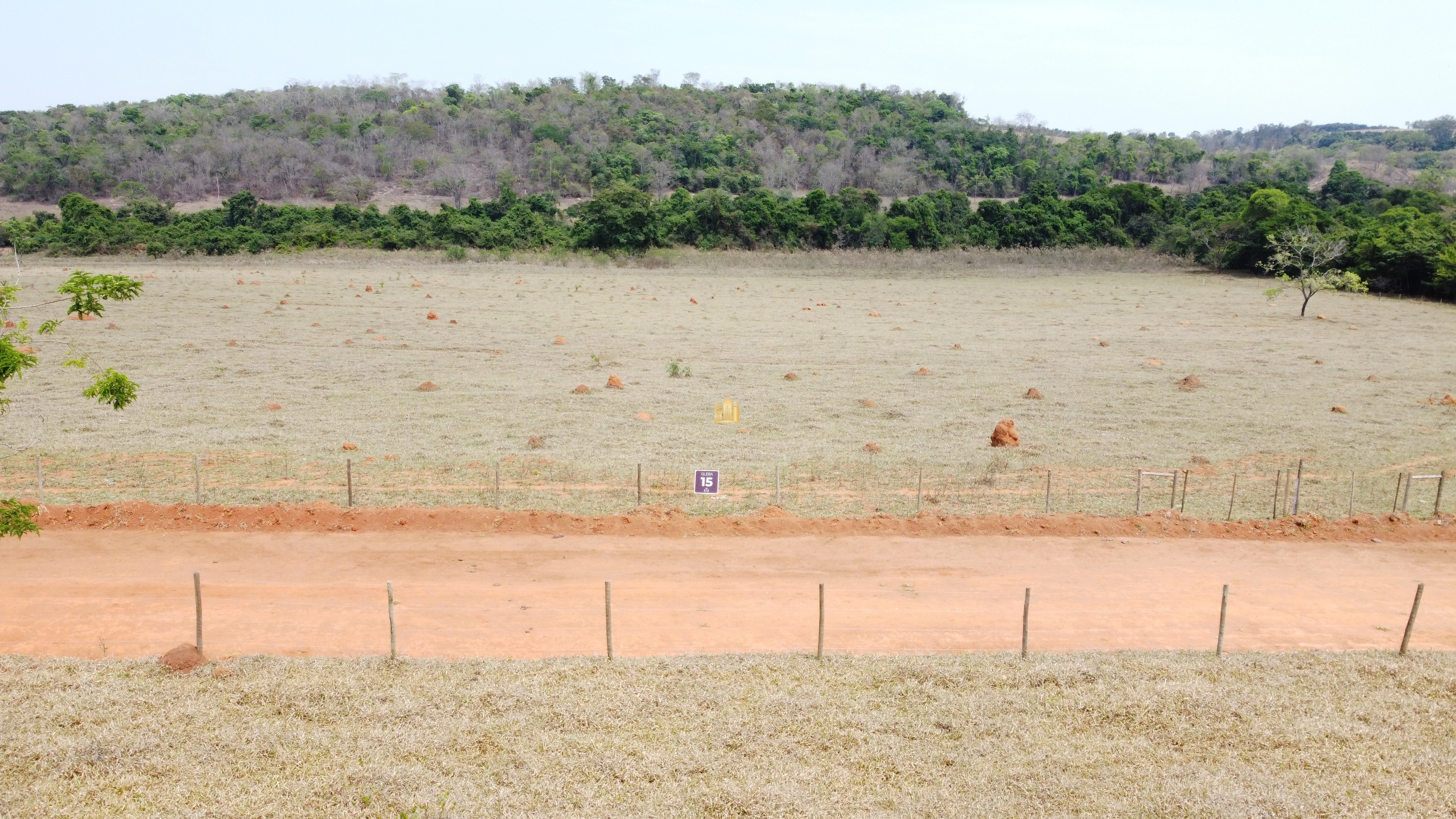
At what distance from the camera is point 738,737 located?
28.8 feet

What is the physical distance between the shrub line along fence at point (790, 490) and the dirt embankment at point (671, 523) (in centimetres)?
45

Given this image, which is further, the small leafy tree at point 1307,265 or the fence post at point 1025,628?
the small leafy tree at point 1307,265

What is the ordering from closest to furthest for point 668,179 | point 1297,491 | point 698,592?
point 698,592 < point 1297,491 < point 668,179

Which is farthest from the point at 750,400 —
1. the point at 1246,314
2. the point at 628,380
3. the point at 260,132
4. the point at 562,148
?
the point at 260,132

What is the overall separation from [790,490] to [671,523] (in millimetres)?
2668

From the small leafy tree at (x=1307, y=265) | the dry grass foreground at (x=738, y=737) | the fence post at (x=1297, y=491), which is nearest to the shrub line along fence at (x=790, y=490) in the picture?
the fence post at (x=1297, y=491)

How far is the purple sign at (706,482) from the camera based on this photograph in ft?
50.7

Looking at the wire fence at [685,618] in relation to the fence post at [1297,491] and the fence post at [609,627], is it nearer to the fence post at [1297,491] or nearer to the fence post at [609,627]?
the fence post at [609,627]

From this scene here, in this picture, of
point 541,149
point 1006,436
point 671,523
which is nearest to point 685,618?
point 671,523

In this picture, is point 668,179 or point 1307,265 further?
point 668,179

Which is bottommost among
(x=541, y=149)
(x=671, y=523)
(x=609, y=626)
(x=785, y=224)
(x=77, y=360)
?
(x=671, y=523)

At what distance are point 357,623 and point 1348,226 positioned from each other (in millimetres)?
62229

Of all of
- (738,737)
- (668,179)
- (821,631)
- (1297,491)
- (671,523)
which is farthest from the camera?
(668,179)

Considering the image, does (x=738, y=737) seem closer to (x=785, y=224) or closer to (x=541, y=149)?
(x=785, y=224)
